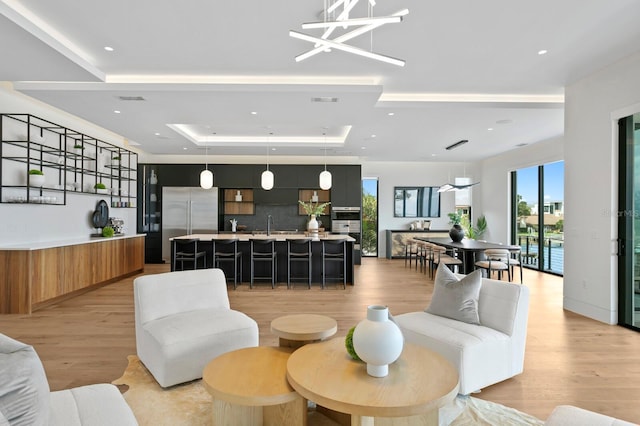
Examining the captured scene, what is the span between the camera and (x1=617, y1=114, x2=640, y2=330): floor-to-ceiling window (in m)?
4.18

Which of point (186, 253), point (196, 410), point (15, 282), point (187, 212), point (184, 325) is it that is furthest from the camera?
point (187, 212)

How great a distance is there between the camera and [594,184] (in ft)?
15.0

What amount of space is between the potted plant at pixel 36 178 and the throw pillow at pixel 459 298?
582cm

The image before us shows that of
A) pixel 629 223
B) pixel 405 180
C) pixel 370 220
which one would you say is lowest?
pixel 370 220

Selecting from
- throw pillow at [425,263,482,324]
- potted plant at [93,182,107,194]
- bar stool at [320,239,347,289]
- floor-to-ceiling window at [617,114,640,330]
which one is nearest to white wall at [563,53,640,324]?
floor-to-ceiling window at [617,114,640,330]

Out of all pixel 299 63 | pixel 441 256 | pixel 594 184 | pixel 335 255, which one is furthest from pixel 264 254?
pixel 594 184

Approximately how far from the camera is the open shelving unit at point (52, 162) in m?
5.16

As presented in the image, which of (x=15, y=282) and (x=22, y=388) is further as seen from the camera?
(x=15, y=282)

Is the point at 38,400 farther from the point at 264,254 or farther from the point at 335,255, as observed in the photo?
the point at 335,255

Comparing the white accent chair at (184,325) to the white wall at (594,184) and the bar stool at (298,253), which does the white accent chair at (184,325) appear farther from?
the white wall at (594,184)

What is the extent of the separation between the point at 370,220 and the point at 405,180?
1677 mm

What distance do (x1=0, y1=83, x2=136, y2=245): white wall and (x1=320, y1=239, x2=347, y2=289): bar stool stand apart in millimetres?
4550

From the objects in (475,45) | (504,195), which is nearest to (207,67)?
(475,45)

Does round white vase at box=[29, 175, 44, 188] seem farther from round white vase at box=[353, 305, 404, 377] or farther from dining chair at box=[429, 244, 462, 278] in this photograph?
dining chair at box=[429, 244, 462, 278]
